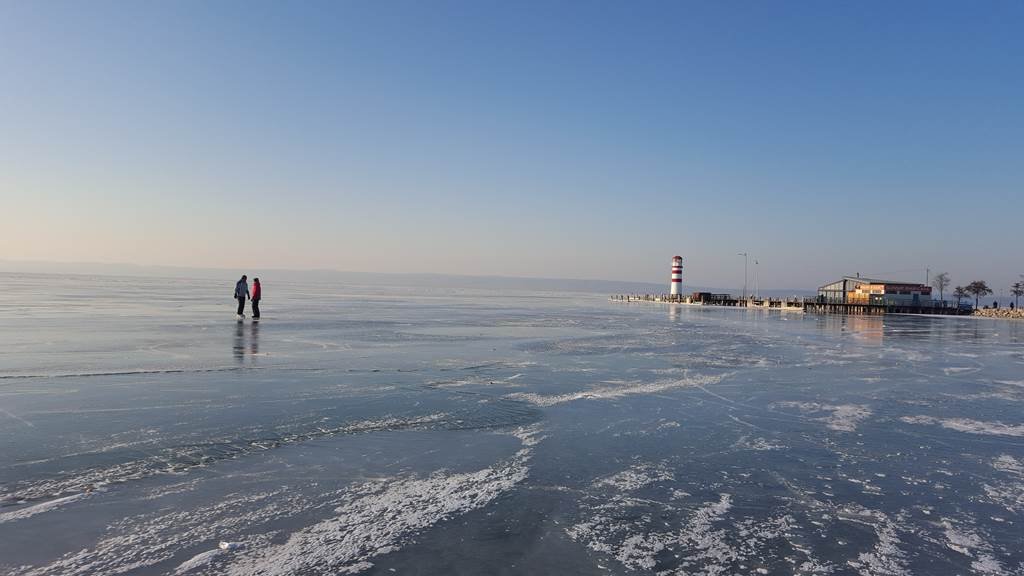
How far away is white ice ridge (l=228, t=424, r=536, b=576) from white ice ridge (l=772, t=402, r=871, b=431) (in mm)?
5350

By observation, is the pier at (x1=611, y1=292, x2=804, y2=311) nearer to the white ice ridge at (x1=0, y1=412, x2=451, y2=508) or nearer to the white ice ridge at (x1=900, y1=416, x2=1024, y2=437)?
the white ice ridge at (x1=900, y1=416, x2=1024, y2=437)

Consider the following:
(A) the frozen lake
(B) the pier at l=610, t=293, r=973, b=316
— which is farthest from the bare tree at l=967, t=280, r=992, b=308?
(A) the frozen lake

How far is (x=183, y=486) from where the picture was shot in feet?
19.0

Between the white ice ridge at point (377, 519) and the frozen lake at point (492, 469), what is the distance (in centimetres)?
2

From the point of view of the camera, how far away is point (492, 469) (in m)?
6.61

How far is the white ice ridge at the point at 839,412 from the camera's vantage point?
9.36 metres

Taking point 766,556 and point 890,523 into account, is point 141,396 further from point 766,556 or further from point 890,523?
point 890,523

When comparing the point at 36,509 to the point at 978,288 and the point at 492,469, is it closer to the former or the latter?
the point at 492,469

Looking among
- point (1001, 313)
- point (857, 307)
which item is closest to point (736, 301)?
point (857, 307)

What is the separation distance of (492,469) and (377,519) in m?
1.70

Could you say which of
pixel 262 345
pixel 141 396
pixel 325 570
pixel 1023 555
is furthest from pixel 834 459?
pixel 262 345

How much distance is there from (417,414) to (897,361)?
15310 millimetres

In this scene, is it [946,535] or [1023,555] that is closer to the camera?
[1023,555]

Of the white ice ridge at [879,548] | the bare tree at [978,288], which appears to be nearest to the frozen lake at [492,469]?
the white ice ridge at [879,548]
